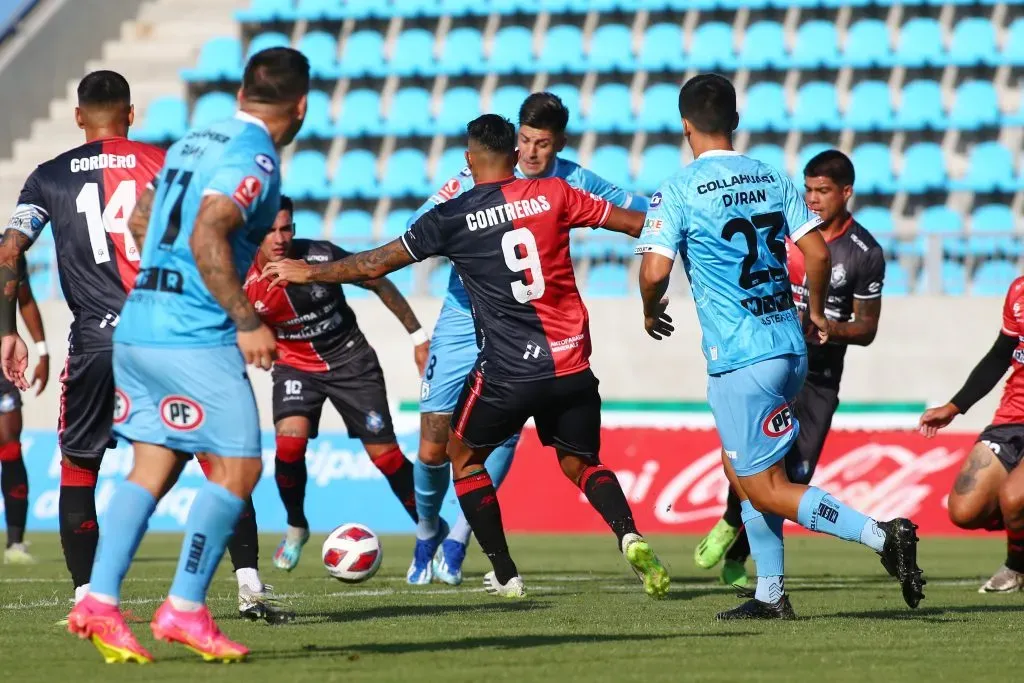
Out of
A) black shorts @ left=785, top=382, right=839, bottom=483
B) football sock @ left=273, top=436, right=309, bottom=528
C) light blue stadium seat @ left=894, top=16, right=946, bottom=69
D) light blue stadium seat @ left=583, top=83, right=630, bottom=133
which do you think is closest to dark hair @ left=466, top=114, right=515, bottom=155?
black shorts @ left=785, top=382, right=839, bottom=483

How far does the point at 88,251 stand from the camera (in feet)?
23.3

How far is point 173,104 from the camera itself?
2645cm

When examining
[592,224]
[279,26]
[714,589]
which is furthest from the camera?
[279,26]

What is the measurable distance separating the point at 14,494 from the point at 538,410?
6.35 m

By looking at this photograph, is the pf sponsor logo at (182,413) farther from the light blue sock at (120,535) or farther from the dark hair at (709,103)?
the dark hair at (709,103)

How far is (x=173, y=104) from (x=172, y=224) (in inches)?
856

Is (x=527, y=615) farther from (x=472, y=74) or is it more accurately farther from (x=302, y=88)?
(x=472, y=74)

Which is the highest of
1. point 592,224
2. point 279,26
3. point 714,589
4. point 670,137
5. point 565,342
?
point 279,26

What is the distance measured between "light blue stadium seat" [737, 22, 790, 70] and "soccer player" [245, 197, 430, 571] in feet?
49.5

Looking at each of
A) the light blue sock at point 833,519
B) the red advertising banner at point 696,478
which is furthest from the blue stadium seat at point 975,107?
the light blue sock at point 833,519

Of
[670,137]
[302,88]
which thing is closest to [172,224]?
[302,88]

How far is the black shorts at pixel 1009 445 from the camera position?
8.78 m

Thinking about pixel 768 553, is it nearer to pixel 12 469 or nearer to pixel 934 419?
pixel 934 419

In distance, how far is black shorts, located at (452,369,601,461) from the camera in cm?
741
